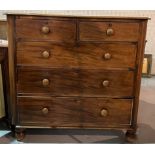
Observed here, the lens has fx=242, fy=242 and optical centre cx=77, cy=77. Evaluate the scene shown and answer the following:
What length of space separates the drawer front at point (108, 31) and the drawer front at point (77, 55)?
0.04 meters

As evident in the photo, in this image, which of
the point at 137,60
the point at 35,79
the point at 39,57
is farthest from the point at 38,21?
the point at 137,60

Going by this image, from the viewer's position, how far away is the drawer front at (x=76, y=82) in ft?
5.08

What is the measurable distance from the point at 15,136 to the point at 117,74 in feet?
2.76

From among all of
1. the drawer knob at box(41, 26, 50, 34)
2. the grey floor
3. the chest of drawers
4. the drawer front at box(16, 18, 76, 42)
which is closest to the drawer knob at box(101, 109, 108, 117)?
the chest of drawers

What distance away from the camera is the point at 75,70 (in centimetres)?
154

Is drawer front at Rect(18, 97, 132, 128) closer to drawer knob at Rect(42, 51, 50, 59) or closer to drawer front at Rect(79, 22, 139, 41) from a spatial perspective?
drawer knob at Rect(42, 51, 50, 59)

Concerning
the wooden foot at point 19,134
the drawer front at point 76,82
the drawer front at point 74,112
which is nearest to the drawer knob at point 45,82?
the drawer front at point 76,82

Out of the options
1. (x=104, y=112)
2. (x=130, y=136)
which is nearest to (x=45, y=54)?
(x=104, y=112)

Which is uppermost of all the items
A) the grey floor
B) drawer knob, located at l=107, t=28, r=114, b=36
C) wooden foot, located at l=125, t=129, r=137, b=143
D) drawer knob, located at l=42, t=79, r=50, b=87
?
drawer knob, located at l=107, t=28, r=114, b=36

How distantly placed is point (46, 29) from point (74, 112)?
1.91ft

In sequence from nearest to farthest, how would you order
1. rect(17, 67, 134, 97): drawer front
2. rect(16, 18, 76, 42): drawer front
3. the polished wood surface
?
rect(16, 18, 76, 42): drawer front < rect(17, 67, 134, 97): drawer front < the polished wood surface

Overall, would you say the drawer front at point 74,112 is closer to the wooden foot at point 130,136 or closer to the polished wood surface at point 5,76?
the wooden foot at point 130,136

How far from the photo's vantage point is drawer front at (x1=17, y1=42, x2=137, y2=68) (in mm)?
1489

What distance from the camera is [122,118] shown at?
65.1 inches
